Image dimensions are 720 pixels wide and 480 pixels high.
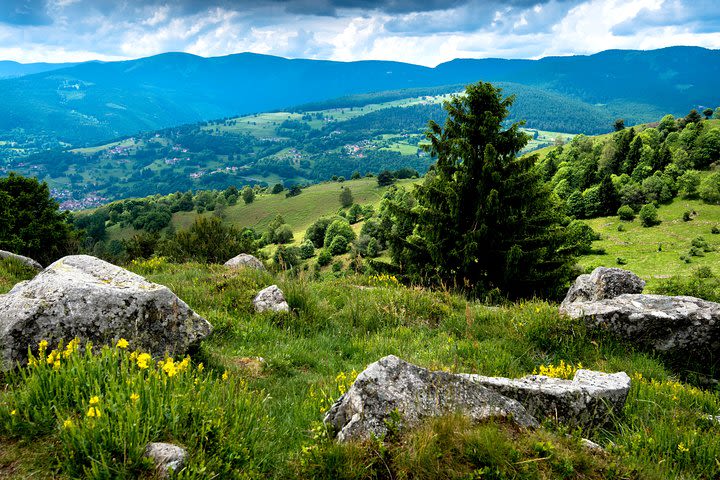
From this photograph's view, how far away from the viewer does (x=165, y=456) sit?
3244mm

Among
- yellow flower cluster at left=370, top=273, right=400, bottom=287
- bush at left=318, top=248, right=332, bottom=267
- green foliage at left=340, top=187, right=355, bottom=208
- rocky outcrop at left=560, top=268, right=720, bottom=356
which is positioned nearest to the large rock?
yellow flower cluster at left=370, top=273, right=400, bottom=287

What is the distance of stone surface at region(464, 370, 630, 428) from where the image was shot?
15.5 ft

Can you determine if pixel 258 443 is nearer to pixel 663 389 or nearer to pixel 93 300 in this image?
pixel 93 300

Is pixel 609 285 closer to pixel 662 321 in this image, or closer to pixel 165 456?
pixel 662 321

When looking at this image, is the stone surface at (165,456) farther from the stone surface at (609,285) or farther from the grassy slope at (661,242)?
the grassy slope at (661,242)

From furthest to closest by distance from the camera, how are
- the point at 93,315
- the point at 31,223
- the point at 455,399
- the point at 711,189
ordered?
1. the point at 711,189
2. the point at 31,223
3. the point at 93,315
4. the point at 455,399

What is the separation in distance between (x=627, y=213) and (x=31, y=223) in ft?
333

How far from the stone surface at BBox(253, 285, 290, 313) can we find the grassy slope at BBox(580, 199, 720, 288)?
5156 centimetres

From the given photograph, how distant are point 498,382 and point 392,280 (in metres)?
8.99

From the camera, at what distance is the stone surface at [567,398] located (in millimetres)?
4711

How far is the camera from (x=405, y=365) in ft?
15.1

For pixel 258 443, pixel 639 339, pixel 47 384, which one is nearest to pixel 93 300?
pixel 47 384

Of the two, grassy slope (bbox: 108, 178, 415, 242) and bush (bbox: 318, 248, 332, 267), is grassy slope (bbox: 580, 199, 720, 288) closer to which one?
bush (bbox: 318, 248, 332, 267)

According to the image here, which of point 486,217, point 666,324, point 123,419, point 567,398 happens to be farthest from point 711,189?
point 123,419
